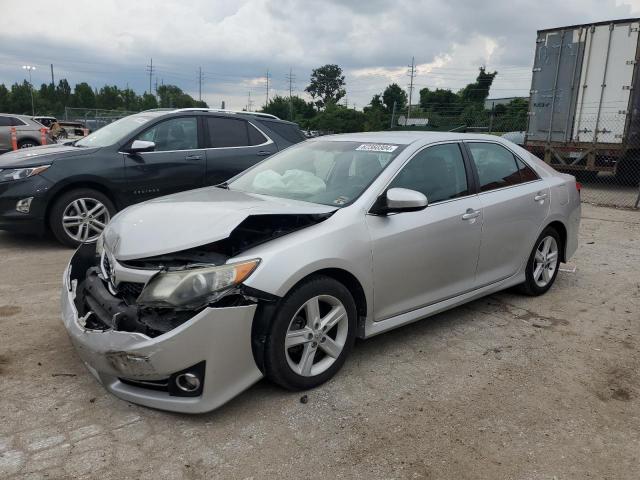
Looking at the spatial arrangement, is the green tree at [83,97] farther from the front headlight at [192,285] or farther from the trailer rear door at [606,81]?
the front headlight at [192,285]

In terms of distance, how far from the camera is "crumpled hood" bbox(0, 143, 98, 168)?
605 cm

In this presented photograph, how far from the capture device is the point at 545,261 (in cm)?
497

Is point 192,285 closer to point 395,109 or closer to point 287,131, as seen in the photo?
point 287,131

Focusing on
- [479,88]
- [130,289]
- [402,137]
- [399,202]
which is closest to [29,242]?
[130,289]

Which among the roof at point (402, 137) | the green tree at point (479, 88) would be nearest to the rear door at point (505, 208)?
the roof at point (402, 137)

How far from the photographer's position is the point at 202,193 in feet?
12.9

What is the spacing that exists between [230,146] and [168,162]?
92cm

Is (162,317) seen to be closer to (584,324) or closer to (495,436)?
(495,436)

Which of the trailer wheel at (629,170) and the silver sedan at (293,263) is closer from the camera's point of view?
the silver sedan at (293,263)

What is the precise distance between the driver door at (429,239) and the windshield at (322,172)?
212 mm

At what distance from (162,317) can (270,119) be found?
18.2 feet

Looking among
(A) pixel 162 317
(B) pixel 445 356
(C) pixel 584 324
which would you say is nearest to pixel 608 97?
(C) pixel 584 324

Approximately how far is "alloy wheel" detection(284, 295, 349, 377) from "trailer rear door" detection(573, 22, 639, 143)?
457 inches

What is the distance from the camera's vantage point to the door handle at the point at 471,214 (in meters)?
3.95
